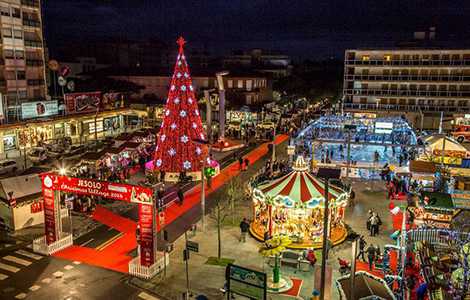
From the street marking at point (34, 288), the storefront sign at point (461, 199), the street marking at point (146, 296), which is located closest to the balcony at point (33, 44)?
the street marking at point (34, 288)

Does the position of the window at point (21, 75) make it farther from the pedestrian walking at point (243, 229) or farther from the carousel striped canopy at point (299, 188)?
the pedestrian walking at point (243, 229)

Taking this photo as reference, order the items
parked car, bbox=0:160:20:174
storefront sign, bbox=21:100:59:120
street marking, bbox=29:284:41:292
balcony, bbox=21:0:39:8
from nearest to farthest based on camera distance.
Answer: street marking, bbox=29:284:41:292 → parked car, bbox=0:160:20:174 → storefront sign, bbox=21:100:59:120 → balcony, bbox=21:0:39:8

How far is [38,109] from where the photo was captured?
41844mm

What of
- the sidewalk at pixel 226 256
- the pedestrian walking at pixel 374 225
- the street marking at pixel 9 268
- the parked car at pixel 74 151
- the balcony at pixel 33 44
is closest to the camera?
the sidewalk at pixel 226 256

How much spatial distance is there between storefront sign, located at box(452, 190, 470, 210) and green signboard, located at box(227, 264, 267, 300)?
14976 mm

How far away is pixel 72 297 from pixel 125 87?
5360 centimetres

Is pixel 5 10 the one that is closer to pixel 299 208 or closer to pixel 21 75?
pixel 21 75

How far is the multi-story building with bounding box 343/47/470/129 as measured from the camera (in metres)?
59.2

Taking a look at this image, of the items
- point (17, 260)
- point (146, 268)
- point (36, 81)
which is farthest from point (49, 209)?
point (36, 81)

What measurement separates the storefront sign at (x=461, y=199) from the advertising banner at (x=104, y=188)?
16.8 metres

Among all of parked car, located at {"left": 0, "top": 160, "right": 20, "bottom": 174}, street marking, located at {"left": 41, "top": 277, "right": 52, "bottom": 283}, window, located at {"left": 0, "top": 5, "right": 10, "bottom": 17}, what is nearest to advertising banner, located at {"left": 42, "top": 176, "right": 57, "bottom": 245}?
street marking, located at {"left": 41, "top": 277, "right": 52, "bottom": 283}

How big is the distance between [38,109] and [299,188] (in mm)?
32857

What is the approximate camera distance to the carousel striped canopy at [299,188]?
20047 mm

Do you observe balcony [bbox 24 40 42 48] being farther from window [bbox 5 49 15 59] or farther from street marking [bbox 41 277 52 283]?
street marking [bbox 41 277 52 283]
